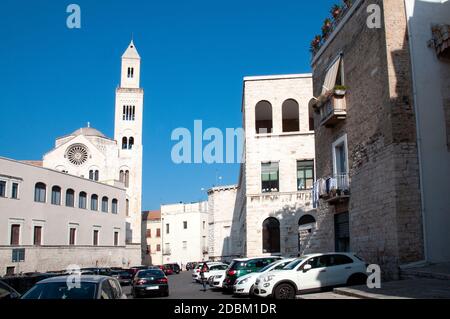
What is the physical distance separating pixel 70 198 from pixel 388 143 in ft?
139

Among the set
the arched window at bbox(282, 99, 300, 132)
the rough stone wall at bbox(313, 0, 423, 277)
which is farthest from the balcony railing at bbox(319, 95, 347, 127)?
the arched window at bbox(282, 99, 300, 132)

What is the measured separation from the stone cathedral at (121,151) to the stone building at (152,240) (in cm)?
1564

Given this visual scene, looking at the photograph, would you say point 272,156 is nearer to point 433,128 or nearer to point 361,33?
point 361,33

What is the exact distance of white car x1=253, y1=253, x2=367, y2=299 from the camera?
1627 centimetres

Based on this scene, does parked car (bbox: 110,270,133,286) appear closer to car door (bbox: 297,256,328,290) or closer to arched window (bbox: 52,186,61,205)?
arched window (bbox: 52,186,61,205)

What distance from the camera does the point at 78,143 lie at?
244ft

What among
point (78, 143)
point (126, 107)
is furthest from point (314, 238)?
point (126, 107)

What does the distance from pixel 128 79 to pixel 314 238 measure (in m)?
72.5

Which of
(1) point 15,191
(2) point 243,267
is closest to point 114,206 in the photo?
(1) point 15,191

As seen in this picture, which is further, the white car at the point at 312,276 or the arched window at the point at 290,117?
the arched window at the point at 290,117

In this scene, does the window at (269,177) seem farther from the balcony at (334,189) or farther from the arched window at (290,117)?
the balcony at (334,189)

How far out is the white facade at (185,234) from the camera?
294 feet

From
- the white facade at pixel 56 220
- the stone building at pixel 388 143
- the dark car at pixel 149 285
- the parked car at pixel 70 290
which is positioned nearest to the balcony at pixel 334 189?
the stone building at pixel 388 143

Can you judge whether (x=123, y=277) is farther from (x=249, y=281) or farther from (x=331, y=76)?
(x=331, y=76)
